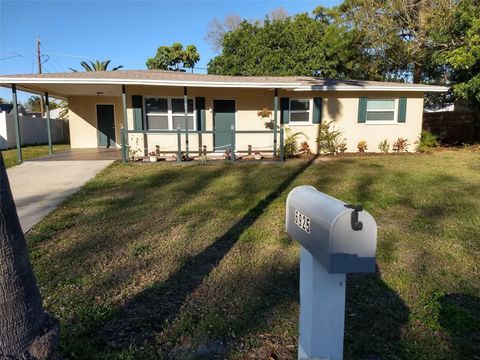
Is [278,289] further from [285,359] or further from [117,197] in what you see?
[117,197]

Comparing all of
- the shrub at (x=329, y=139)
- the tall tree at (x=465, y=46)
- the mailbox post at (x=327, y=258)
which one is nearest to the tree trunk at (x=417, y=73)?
the tall tree at (x=465, y=46)

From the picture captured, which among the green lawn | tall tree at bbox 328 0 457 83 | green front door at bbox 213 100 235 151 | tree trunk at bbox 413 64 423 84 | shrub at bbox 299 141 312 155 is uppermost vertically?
tall tree at bbox 328 0 457 83

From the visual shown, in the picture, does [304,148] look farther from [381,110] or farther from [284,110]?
[381,110]

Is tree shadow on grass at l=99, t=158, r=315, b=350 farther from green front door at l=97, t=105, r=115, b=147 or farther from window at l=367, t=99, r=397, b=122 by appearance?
green front door at l=97, t=105, r=115, b=147

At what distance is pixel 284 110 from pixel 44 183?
332 inches

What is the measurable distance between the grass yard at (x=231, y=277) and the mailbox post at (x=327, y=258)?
1044 mm

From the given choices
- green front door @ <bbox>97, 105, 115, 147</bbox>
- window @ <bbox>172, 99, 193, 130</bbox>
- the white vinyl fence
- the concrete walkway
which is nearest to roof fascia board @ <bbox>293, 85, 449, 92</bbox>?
window @ <bbox>172, 99, 193, 130</bbox>

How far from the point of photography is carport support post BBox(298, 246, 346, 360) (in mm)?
1612

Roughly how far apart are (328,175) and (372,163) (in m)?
2.91

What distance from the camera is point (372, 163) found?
38.6 feet

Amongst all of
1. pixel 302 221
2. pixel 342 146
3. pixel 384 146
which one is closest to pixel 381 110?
pixel 384 146

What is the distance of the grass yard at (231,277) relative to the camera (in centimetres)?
272

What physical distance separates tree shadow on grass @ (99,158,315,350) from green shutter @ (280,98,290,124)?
956 centimetres

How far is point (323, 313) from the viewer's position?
1622 millimetres
